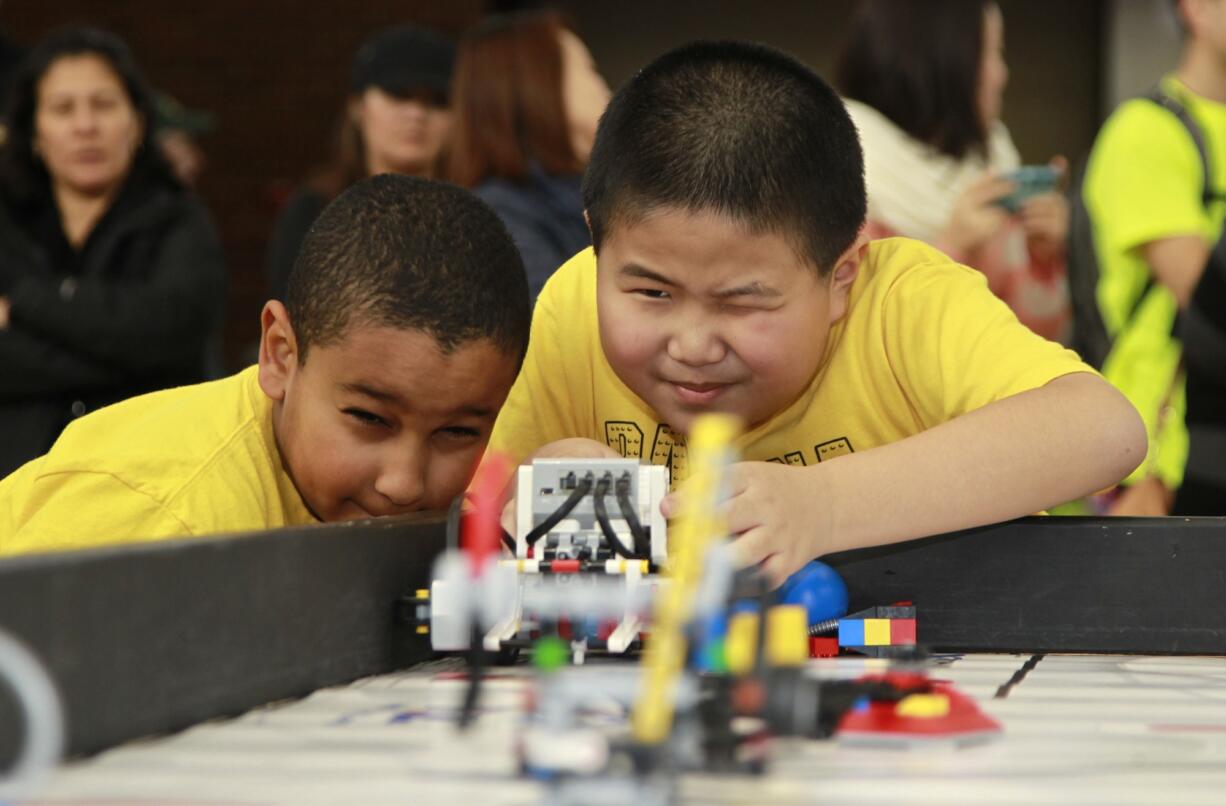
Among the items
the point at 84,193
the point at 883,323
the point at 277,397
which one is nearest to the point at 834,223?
the point at 883,323

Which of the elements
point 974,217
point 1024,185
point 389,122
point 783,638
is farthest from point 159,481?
point 389,122

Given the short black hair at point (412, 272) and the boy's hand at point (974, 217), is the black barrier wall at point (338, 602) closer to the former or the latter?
the short black hair at point (412, 272)

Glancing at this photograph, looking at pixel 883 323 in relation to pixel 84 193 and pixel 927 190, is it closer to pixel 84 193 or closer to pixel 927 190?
pixel 927 190

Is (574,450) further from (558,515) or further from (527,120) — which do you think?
(527,120)

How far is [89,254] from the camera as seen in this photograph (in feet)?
9.95

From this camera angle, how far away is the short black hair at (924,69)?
2686 mm

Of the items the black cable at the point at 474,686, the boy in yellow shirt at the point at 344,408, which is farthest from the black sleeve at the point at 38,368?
the black cable at the point at 474,686

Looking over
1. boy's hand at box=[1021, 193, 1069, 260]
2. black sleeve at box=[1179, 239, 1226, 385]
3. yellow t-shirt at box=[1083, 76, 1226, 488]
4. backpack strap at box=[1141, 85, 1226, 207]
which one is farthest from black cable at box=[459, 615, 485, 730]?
boy's hand at box=[1021, 193, 1069, 260]

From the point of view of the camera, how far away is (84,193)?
10.2 ft

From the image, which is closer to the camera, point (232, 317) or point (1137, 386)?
point (1137, 386)

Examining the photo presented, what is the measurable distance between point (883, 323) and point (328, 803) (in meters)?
1.07

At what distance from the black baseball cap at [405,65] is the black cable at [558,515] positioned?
228cm

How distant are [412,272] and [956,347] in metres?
0.58

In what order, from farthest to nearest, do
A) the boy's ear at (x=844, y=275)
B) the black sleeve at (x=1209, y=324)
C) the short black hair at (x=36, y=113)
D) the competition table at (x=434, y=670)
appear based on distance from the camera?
the short black hair at (x=36, y=113)
the black sleeve at (x=1209, y=324)
the boy's ear at (x=844, y=275)
the competition table at (x=434, y=670)
